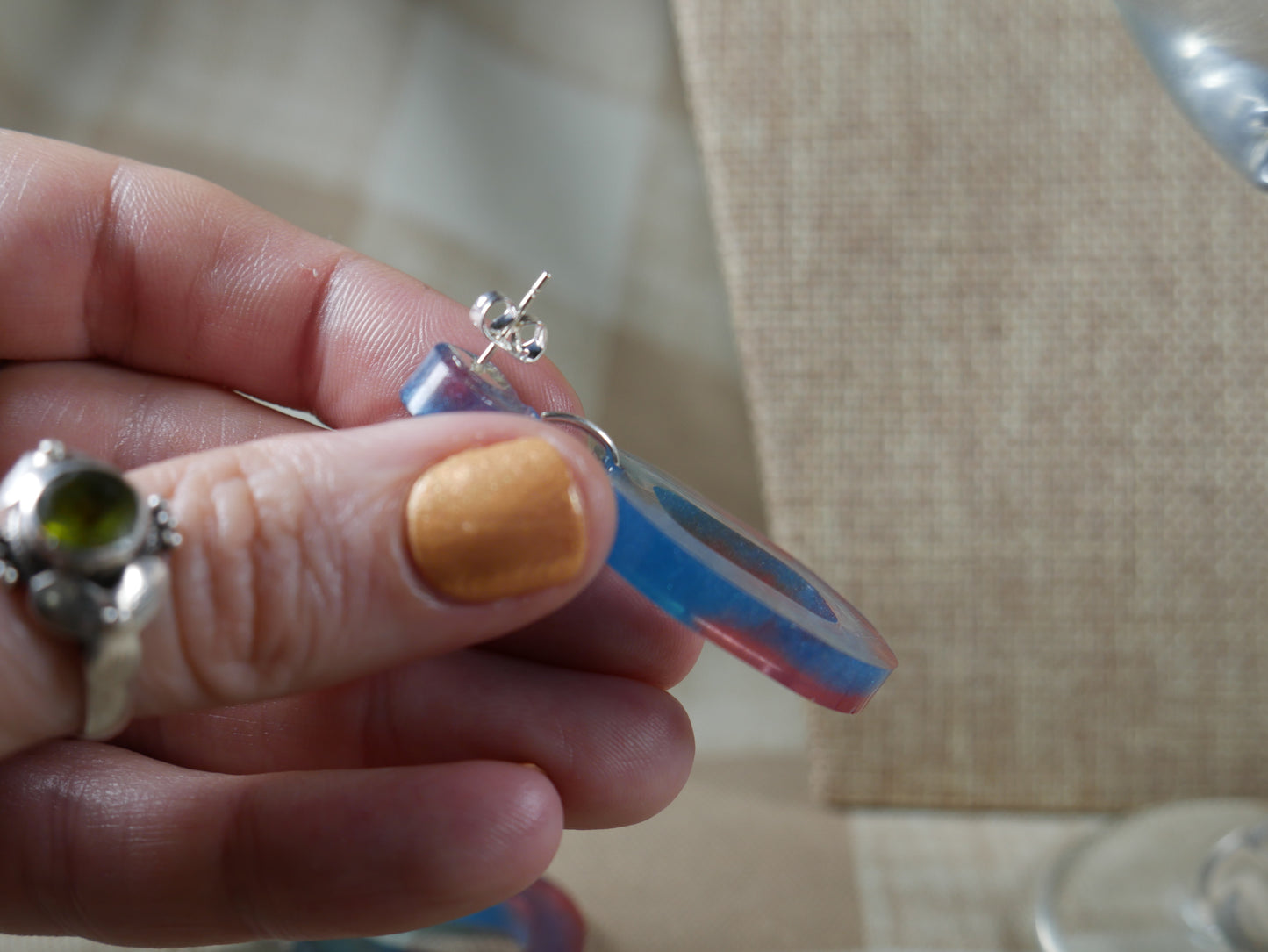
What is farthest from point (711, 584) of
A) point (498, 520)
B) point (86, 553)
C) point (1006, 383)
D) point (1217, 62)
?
point (1006, 383)

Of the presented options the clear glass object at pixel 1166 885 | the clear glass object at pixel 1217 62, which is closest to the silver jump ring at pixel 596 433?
the clear glass object at pixel 1217 62

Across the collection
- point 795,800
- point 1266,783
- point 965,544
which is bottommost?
point 795,800

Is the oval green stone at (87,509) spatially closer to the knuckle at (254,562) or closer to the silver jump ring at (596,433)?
the knuckle at (254,562)

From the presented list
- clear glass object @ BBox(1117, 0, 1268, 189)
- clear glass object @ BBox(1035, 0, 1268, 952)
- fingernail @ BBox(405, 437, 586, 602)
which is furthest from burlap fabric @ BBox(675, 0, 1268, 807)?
fingernail @ BBox(405, 437, 586, 602)

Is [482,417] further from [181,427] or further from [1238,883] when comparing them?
[1238,883]

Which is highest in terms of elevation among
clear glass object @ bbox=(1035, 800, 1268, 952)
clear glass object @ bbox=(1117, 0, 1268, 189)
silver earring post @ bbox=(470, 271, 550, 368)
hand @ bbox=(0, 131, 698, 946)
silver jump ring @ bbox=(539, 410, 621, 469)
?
clear glass object @ bbox=(1117, 0, 1268, 189)

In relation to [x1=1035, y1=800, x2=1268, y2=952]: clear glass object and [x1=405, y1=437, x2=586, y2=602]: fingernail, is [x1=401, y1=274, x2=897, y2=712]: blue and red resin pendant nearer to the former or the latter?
[x1=405, y1=437, x2=586, y2=602]: fingernail

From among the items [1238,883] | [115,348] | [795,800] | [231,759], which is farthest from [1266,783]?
[115,348]
